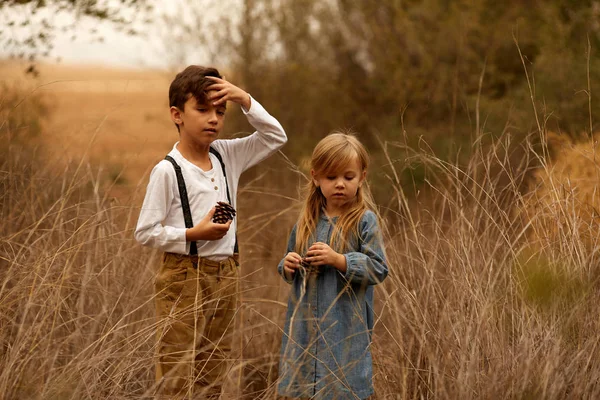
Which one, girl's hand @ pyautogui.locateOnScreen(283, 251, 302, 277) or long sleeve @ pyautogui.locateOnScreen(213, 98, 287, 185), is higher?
long sleeve @ pyautogui.locateOnScreen(213, 98, 287, 185)

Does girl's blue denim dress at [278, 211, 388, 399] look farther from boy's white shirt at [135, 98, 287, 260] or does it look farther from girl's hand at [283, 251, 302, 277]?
boy's white shirt at [135, 98, 287, 260]

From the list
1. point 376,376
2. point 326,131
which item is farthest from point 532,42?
point 376,376

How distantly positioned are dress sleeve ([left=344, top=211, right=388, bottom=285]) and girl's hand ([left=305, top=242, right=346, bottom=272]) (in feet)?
0.11

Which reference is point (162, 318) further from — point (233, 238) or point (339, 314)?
point (339, 314)

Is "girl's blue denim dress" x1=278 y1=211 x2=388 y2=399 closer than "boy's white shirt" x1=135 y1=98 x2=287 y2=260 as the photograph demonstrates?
Yes

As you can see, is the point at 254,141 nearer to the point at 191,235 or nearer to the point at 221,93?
the point at 221,93

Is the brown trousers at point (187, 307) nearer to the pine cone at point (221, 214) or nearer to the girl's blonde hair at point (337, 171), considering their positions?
the pine cone at point (221, 214)

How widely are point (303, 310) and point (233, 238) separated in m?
0.48

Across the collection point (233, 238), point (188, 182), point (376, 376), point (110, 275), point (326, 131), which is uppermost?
point (188, 182)

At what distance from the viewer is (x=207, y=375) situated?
12.1 feet

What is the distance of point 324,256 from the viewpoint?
3.21 meters

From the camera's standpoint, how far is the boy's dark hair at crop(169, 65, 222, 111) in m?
3.52

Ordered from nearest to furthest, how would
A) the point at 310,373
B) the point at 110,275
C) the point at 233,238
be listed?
the point at 310,373 → the point at 233,238 → the point at 110,275

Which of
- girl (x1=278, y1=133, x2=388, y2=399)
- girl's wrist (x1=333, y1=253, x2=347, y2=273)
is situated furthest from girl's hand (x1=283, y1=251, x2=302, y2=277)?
girl's wrist (x1=333, y1=253, x2=347, y2=273)
